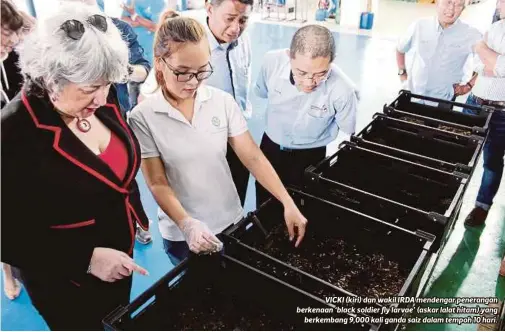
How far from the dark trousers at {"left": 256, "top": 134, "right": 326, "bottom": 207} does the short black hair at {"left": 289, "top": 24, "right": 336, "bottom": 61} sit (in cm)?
71

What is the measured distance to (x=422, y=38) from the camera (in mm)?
3115

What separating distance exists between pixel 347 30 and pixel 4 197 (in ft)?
27.0

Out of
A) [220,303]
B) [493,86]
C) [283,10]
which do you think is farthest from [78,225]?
[283,10]

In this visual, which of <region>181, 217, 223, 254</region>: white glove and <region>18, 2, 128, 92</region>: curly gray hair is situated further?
<region>181, 217, 223, 254</region>: white glove

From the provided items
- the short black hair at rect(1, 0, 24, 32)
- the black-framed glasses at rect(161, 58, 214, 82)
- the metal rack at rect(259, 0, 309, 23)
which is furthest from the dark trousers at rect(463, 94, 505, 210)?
the metal rack at rect(259, 0, 309, 23)

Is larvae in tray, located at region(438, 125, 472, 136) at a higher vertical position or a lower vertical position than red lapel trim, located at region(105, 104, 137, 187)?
lower

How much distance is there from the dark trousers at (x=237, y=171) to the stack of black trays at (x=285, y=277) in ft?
2.51

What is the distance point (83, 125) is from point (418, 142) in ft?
5.78

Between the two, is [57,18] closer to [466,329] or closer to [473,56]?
[466,329]

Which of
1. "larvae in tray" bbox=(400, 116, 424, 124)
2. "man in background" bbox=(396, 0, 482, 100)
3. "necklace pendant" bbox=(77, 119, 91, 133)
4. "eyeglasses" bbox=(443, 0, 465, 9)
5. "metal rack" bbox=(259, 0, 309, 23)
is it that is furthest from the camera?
"metal rack" bbox=(259, 0, 309, 23)

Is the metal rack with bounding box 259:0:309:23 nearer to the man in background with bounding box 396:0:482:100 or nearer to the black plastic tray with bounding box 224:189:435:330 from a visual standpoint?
the man in background with bounding box 396:0:482:100

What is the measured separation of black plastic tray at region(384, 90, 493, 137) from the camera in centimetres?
235

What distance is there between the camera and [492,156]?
9.59 ft

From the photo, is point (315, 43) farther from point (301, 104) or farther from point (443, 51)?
point (443, 51)
